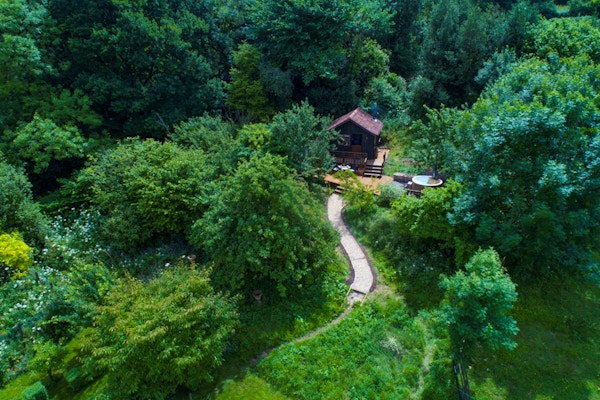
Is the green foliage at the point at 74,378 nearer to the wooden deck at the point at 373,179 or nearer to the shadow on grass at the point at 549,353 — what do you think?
the shadow on grass at the point at 549,353

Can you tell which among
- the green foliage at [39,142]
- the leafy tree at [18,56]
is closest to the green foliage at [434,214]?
the green foliage at [39,142]

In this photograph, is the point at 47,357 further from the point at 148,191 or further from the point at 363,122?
the point at 363,122

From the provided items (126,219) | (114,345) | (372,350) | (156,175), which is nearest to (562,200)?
(372,350)

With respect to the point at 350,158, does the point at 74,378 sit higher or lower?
lower

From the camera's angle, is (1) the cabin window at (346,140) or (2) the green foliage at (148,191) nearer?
(2) the green foliage at (148,191)

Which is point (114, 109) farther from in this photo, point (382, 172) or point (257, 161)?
point (382, 172)

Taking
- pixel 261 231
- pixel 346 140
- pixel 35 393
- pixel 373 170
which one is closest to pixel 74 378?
pixel 35 393
